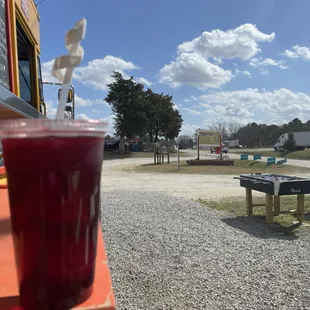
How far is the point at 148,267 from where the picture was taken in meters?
4.38

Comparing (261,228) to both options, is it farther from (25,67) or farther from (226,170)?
(226,170)

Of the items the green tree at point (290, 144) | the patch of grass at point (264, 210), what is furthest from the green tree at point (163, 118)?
the patch of grass at point (264, 210)

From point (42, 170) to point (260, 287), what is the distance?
3480mm

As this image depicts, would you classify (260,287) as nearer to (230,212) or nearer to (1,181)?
(1,181)

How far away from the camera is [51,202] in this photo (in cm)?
88

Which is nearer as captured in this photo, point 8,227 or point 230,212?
point 8,227

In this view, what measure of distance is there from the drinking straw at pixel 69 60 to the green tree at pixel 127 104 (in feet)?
132

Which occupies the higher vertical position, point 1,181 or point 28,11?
point 28,11

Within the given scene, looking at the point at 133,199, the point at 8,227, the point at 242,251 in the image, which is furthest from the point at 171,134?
the point at 8,227

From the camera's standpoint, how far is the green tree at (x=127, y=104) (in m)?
41.3

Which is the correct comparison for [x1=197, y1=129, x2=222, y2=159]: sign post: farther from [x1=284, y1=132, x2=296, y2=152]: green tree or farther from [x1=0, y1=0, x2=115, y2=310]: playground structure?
[x1=284, y1=132, x2=296, y2=152]: green tree

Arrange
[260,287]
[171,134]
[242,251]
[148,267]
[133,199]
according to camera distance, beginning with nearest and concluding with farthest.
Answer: [260,287] < [148,267] < [242,251] < [133,199] < [171,134]

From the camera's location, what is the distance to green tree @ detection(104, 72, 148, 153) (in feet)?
136

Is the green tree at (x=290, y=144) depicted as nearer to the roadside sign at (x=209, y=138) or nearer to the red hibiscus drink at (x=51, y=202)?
the roadside sign at (x=209, y=138)
